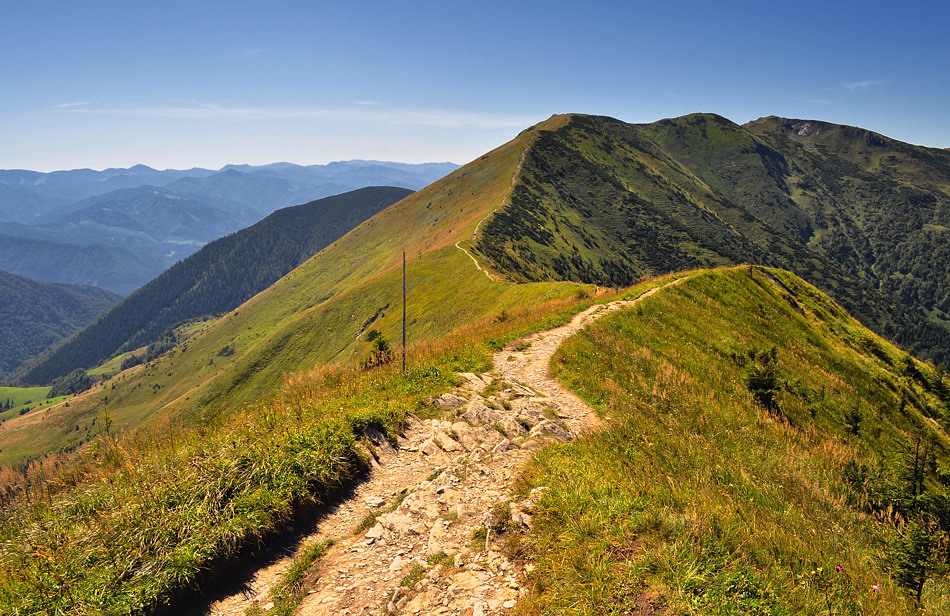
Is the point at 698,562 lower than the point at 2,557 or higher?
higher

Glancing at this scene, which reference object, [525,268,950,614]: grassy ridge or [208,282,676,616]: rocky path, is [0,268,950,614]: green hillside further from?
[208,282,676,616]: rocky path

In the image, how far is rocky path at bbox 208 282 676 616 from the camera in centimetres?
583

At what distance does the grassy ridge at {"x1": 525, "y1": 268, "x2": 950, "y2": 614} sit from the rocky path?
0.70 m

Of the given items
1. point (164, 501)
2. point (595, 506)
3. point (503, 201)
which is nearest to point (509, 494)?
point (595, 506)

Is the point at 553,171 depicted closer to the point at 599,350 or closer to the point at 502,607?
the point at 599,350

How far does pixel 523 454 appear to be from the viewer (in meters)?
9.27

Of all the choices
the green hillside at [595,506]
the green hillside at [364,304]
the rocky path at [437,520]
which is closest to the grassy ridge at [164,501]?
the green hillside at [595,506]

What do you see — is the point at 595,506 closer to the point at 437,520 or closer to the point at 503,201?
the point at 437,520

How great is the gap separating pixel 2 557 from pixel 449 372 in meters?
10.5

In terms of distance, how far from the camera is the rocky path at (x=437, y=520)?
19.1ft

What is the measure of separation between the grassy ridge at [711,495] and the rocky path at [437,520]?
2.29 feet

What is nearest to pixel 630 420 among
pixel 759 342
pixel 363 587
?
pixel 363 587

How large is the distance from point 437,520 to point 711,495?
4608 millimetres

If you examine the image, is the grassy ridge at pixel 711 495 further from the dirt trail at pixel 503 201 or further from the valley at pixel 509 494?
the dirt trail at pixel 503 201
